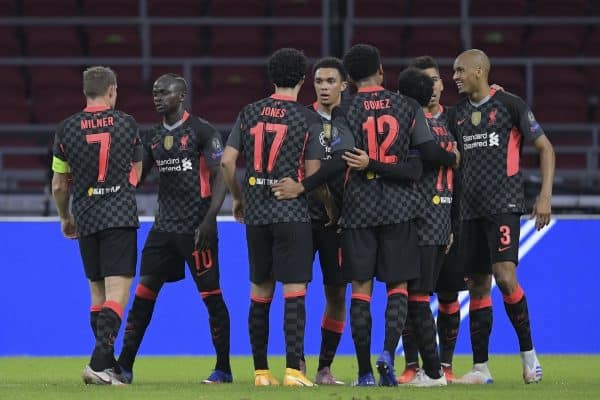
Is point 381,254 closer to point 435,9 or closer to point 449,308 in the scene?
point 449,308

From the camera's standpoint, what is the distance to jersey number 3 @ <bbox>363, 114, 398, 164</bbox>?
322 inches

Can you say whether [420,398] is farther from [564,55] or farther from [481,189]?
[564,55]

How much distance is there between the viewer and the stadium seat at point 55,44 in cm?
1735

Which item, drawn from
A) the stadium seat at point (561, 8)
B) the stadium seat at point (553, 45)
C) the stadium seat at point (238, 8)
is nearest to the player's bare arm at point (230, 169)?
the stadium seat at point (238, 8)

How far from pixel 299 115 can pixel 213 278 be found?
4.54 ft

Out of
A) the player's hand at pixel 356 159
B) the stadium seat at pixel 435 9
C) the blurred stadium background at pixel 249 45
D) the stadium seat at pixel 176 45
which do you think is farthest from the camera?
the stadium seat at pixel 435 9

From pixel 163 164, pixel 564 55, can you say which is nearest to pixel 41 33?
pixel 564 55

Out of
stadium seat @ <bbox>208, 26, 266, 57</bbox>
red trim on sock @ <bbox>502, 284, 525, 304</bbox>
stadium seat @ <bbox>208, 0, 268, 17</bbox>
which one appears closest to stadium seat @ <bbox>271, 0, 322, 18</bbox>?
stadium seat @ <bbox>208, 0, 268, 17</bbox>

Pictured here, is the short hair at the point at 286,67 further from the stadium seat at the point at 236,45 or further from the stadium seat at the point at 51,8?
the stadium seat at the point at 51,8

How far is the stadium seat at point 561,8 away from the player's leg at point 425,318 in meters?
9.80

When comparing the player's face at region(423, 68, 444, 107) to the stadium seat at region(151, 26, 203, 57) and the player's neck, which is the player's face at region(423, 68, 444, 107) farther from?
the stadium seat at region(151, 26, 203, 57)

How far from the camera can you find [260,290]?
839cm

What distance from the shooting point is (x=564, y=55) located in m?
17.4

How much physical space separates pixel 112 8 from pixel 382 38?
11.1ft
